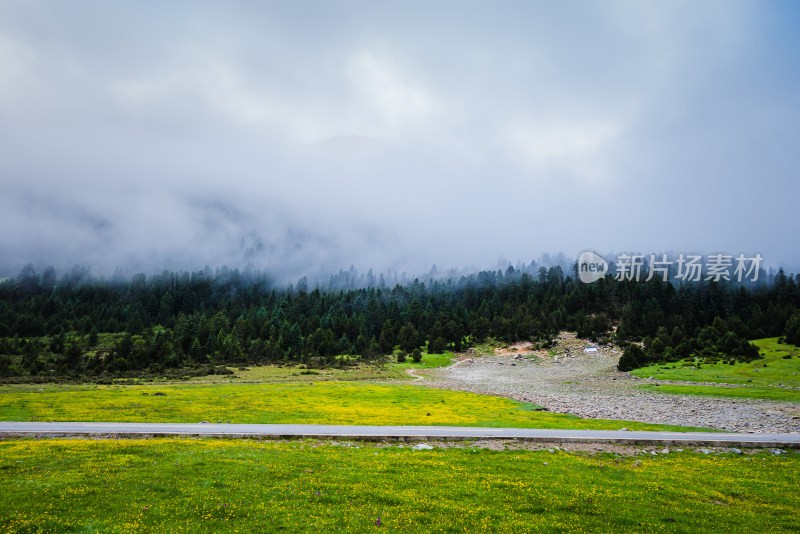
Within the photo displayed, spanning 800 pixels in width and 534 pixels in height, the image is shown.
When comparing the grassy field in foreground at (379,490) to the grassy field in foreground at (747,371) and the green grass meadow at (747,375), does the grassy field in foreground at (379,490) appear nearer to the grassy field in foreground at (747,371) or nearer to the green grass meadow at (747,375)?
the green grass meadow at (747,375)

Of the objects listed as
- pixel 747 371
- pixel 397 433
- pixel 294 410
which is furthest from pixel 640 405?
pixel 747 371

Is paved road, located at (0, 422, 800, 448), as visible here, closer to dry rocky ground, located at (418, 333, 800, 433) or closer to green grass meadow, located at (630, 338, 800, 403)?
dry rocky ground, located at (418, 333, 800, 433)

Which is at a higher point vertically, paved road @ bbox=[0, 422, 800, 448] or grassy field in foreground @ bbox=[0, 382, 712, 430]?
paved road @ bbox=[0, 422, 800, 448]

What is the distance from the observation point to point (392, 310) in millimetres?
177625

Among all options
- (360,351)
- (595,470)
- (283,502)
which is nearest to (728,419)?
(595,470)

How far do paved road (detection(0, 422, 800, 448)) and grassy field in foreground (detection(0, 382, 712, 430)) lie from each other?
3241 mm

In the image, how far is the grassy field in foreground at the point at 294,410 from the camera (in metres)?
30.8

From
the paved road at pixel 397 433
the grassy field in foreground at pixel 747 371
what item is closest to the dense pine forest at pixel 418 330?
the grassy field in foreground at pixel 747 371

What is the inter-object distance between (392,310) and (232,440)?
154207 mm

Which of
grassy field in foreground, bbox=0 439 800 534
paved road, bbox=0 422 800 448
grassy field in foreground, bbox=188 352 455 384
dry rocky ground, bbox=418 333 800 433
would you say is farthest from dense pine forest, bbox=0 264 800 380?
grassy field in foreground, bbox=0 439 800 534

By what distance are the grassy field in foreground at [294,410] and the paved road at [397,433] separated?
3241 mm

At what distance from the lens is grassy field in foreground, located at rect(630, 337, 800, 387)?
61125mm

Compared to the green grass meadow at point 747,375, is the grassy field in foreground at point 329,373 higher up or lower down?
lower down

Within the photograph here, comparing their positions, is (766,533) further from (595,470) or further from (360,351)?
(360,351)
